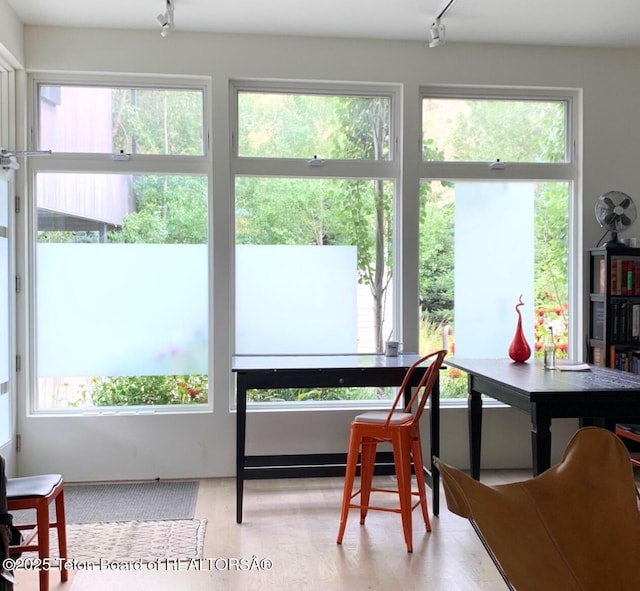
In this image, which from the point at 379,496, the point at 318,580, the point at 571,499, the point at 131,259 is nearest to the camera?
the point at 571,499

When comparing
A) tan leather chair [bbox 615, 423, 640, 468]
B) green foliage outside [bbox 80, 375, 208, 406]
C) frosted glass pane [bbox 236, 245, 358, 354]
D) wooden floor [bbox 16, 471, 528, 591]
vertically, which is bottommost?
wooden floor [bbox 16, 471, 528, 591]

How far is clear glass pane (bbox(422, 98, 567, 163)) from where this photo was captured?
4.76 meters

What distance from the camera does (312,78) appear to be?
Answer: 455cm

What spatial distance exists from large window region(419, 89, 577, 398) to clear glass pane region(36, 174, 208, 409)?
1.64 metres

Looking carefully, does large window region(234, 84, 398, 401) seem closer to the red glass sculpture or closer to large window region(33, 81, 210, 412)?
large window region(33, 81, 210, 412)

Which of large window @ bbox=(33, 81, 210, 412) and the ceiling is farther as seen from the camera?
large window @ bbox=(33, 81, 210, 412)

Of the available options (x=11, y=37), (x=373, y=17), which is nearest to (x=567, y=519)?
(x=373, y=17)

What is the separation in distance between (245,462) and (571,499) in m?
2.47

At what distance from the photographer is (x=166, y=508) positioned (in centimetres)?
386

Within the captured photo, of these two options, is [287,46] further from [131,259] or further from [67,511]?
[67,511]

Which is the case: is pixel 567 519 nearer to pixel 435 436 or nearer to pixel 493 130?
pixel 435 436

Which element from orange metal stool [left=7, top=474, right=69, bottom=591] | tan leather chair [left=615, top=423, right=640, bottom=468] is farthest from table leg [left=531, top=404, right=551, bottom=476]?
orange metal stool [left=7, top=474, right=69, bottom=591]

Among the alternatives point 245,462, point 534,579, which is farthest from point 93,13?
point 534,579

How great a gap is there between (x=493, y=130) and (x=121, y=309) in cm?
290
